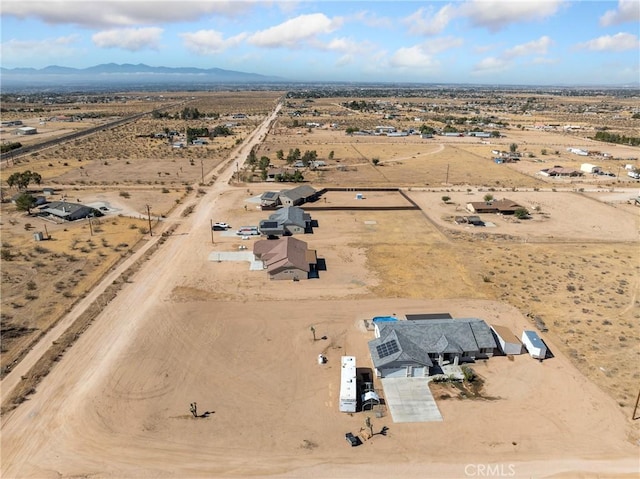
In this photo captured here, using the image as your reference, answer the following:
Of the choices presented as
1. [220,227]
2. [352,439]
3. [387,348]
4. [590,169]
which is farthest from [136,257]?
[590,169]

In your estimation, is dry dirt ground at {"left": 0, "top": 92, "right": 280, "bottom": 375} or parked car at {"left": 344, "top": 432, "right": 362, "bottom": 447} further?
dry dirt ground at {"left": 0, "top": 92, "right": 280, "bottom": 375}

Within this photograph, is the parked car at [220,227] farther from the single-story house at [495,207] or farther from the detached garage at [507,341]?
the single-story house at [495,207]

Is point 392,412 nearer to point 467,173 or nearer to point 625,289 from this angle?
point 625,289

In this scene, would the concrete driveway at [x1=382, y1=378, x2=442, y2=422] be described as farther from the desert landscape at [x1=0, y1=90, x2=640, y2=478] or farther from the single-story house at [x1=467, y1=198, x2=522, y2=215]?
the single-story house at [x1=467, y1=198, x2=522, y2=215]

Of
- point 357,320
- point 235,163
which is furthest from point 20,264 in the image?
point 235,163

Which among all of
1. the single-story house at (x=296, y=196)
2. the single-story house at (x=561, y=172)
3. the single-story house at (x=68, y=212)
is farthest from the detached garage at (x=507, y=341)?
the single-story house at (x=561, y=172)

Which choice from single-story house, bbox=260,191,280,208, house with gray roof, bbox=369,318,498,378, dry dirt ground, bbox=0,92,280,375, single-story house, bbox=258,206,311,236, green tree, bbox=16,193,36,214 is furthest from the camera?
single-story house, bbox=260,191,280,208

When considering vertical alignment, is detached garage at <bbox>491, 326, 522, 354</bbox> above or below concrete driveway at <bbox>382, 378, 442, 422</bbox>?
above

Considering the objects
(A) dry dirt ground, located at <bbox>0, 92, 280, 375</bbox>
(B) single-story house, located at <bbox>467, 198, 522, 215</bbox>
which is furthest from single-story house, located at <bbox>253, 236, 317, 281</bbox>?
(B) single-story house, located at <bbox>467, 198, 522, 215</bbox>
